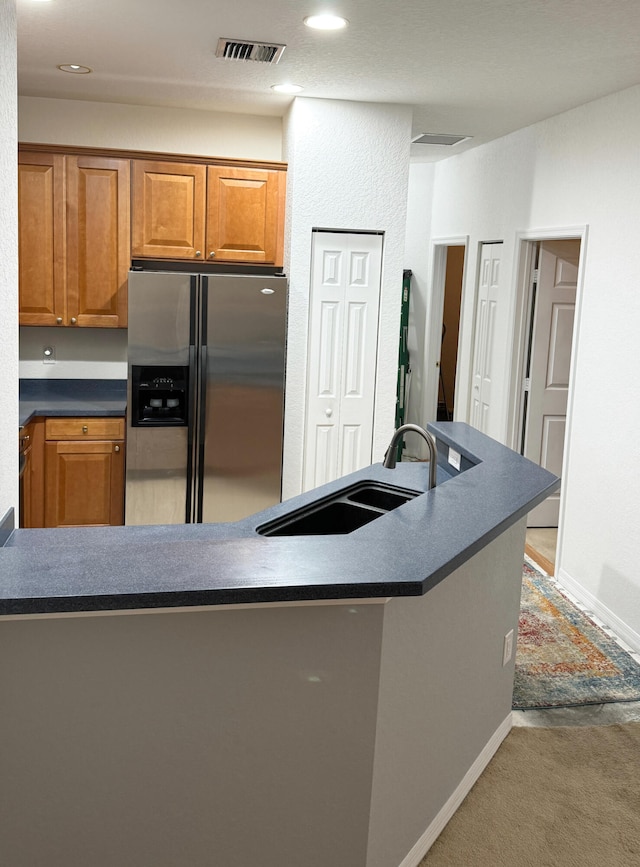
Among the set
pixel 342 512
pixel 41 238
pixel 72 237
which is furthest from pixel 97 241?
pixel 342 512

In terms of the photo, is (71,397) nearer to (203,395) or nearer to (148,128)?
(203,395)

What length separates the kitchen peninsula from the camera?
1688 mm

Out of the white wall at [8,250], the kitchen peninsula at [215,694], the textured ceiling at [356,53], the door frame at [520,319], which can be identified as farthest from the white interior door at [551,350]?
the white wall at [8,250]

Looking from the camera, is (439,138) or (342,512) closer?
(342,512)

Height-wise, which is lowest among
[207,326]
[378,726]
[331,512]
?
[378,726]

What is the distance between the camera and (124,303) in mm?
4910

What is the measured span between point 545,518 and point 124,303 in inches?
126

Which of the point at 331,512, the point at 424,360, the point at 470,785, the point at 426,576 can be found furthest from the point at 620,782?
the point at 424,360

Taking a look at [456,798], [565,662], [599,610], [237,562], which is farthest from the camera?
[599,610]

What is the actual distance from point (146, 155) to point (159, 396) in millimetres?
1393

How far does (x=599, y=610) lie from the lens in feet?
14.0

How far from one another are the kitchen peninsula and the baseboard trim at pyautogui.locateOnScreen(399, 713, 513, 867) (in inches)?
8.9

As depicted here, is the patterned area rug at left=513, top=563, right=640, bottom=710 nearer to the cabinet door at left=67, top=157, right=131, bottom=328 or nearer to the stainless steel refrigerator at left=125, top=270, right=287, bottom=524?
the stainless steel refrigerator at left=125, top=270, right=287, bottom=524

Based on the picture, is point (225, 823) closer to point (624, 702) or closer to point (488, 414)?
point (624, 702)
